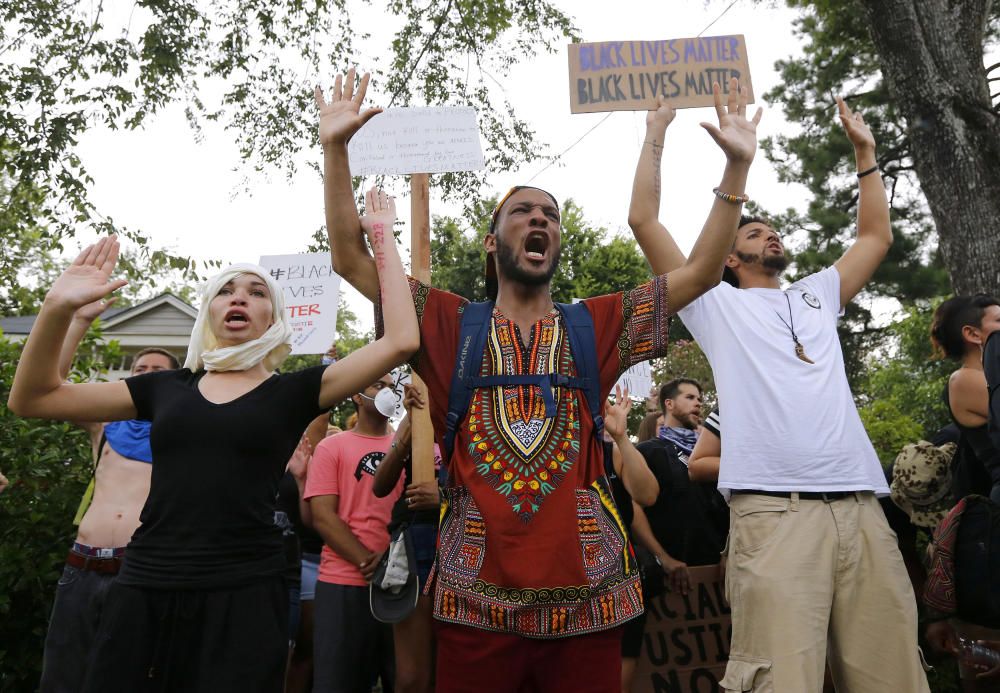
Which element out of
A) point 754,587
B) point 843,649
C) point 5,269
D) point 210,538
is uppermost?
point 5,269

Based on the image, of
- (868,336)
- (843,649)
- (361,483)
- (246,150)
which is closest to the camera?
(843,649)

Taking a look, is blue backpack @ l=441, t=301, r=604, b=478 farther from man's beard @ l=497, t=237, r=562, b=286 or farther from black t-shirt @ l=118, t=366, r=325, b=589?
black t-shirt @ l=118, t=366, r=325, b=589

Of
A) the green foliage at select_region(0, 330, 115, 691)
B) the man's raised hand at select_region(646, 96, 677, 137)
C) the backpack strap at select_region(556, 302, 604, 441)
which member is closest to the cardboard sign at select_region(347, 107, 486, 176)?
the man's raised hand at select_region(646, 96, 677, 137)

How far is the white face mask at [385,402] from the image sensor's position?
14.7ft

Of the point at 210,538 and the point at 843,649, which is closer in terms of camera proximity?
the point at 210,538

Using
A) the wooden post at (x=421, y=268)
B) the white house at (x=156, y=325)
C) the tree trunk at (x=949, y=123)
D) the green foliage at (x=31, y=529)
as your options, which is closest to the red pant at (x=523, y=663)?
the wooden post at (x=421, y=268)

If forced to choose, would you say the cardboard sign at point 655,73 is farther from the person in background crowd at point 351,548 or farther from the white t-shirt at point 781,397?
Result: the person in background crowd at point 351,548

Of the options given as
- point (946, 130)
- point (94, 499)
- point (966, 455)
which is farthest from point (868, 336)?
point (94, 499)

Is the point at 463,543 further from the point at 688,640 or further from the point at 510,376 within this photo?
the point at 688,640

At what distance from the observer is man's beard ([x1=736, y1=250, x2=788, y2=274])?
3318mm

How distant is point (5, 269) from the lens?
23.2ft

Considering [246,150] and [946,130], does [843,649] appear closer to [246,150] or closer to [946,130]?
[946,130]

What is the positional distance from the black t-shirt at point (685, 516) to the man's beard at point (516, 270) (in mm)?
2173

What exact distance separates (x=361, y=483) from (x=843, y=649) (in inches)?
98.9
